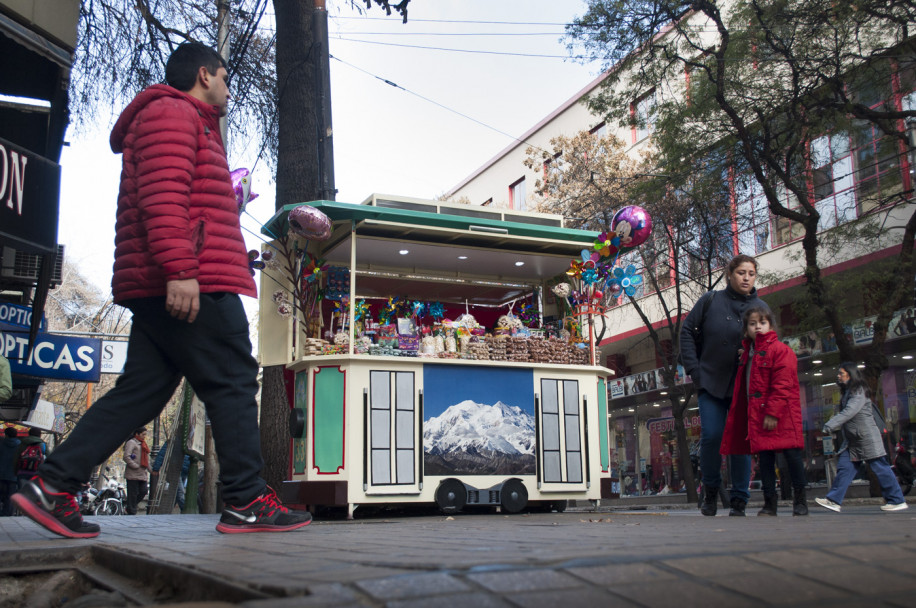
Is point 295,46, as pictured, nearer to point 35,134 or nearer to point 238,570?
point 35,134

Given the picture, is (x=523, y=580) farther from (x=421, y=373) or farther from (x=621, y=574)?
(x=421, y=373)

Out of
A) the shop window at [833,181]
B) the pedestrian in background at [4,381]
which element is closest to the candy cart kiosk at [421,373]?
the pedestrian in background at [4,381]

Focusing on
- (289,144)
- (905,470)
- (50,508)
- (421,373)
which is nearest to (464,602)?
(50,508)

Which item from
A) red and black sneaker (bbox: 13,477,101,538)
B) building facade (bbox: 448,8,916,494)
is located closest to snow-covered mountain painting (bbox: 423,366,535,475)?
red and black sneaker (bbox: 13,477,101,538)

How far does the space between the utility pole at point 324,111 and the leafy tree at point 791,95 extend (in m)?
7.96

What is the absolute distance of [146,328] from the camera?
4578 millimetres

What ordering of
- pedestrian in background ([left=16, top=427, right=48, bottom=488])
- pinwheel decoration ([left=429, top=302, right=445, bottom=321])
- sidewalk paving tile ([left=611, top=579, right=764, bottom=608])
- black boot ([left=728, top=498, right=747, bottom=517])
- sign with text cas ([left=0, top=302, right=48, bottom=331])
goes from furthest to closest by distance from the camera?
1. pedestrian in background ([left=16, top=427, right=48, bottom=488])
2. sign with text cas ([left=0, top=302, right=48, bottom=331])
3. pinwheel decoration ([left=429, top=302, right=445, bottom=321])
4. black boot ([left=728, top=498, right=747, bottom=517])
5. sidewalk paving tile ([left=611, top=579, right=764, bottom=608])

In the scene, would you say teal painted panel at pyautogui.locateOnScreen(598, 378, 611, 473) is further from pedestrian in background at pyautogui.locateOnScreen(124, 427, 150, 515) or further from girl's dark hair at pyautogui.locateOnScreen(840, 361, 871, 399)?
pedestrian in background at pyautogui.locateOnScreen(124, 427, 150, 515)

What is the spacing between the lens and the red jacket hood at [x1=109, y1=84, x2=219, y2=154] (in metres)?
4.67

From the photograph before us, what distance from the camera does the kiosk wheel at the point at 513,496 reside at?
924 cm

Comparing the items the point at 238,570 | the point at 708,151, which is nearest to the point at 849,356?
the point at 708,151

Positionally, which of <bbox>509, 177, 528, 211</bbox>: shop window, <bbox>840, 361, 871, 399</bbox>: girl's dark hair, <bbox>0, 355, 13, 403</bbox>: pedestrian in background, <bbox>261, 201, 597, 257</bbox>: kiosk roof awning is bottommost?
<bbox>840, 361, 871, 399</bbox>: girl's dark hair

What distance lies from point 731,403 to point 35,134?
6.58m

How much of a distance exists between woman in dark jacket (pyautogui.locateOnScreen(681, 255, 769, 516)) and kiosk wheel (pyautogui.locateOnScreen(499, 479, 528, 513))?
8.85 feet
